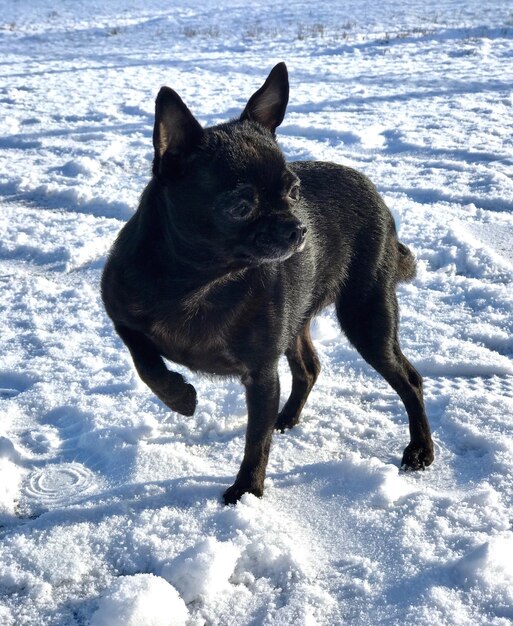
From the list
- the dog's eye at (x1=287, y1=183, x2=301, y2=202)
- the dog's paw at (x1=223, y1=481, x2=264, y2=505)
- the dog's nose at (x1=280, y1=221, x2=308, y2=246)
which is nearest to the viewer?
the dog's nose at (x1=280, y1=221, x2=308, y2=246)

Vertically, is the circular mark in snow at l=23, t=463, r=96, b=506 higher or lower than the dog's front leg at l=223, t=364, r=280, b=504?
lower

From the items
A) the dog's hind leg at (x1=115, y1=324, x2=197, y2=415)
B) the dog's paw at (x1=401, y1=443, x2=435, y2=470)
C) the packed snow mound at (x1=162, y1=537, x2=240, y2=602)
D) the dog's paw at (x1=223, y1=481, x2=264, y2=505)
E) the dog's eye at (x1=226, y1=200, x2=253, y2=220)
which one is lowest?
the dog's paw at (x1=401, y1=443, x2=435, y2=470)

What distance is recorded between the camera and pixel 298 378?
359 centimetres

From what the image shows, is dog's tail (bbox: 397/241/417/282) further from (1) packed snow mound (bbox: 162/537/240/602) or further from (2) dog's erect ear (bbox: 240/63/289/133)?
(1) packed snow mound (bbox: 162/537/240/602)

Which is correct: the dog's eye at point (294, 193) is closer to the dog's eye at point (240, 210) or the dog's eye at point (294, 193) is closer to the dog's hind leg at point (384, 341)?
the dog's eye at point (240, 210)

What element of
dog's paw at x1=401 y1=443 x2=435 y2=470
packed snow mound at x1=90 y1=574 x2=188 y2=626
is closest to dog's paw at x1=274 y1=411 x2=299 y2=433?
dog's paw at x1=401 y1=443 x2=435 y2=470

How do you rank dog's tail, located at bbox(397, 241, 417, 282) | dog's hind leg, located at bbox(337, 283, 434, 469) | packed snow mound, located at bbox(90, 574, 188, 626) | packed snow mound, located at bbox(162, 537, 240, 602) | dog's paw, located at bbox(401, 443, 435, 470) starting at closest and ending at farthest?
packed snow mound, located at bbox(90, 574, 188, 626), packed snow mound, located at bbox(162, 537, 240, 602), dog's paw, located at bbox(401, 443, 435, 470), dog's hind leg, located at bbox(337, 283, 434, 469), dog's tail, located at bbox(397, 241, 417, 282)

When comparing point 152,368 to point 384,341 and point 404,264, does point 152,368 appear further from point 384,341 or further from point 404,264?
point 404,264

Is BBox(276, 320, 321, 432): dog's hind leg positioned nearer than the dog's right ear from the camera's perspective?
No

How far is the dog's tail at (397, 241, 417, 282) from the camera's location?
3.69 meters

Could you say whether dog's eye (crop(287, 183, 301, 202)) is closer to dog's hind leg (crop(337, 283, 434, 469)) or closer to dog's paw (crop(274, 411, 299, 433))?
dog's hind leg (crop(337, 283, 434, 469))

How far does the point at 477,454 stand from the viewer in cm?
320

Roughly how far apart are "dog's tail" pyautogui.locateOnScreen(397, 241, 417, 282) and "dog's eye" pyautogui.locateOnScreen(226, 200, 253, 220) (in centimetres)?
130

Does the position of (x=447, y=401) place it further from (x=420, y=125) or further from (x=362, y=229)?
(x=420, y=125)
